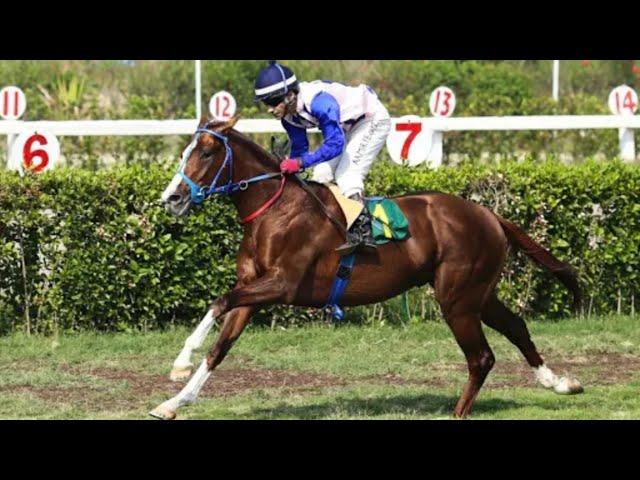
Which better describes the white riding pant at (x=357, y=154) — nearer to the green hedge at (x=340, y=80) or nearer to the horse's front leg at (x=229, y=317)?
the horse's front leg at (x=229, y=317)

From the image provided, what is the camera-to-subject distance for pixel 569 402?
818cm

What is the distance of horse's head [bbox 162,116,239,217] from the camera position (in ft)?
24.5

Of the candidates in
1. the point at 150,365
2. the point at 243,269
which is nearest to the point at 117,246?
the point at 150,365

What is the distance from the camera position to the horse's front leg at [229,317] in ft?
24.2

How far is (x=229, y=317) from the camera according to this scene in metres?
7.65


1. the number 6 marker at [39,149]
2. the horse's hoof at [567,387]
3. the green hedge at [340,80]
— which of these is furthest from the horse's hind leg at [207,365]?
the green hedge at [340,80]

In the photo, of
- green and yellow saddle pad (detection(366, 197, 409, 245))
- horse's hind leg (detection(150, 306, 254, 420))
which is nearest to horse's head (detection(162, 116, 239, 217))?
horse's hind leg (detection(150, 306, 254, 420))

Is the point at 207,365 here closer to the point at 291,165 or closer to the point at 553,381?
the point at 291,165

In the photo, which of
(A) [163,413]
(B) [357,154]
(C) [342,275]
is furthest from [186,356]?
(B) [357,154]

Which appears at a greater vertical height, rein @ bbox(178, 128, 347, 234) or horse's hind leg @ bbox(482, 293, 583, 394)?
rein @ bbox(178, 128, 347, 234)

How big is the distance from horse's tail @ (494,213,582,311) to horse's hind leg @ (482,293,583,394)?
0.41 metres

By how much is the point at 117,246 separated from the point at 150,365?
1202 millimetres

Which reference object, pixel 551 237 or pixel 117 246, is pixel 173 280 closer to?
pixel 117 246

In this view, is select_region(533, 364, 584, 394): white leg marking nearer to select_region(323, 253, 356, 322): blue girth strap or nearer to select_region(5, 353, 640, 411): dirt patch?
select_region(5, 353, 640, 411): dirt patch
